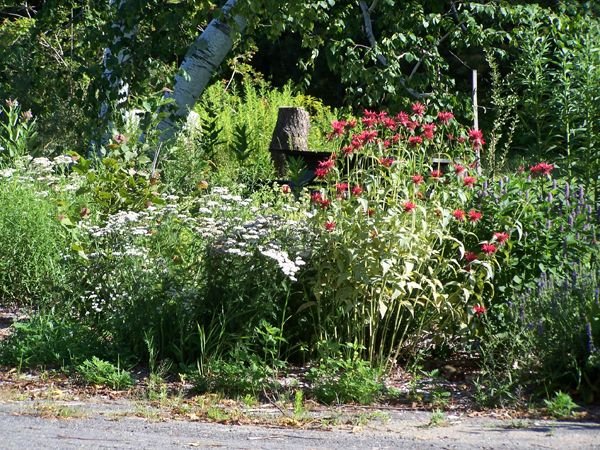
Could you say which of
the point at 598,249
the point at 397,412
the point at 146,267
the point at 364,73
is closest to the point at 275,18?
the point at 364,73

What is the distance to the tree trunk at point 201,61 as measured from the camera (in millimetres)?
11352

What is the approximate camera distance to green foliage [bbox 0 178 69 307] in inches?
317

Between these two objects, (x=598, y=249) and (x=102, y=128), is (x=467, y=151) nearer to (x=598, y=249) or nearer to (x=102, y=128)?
(x=598, y=249)

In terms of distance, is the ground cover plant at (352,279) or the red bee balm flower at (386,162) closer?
the ground cover plant at (352,279)

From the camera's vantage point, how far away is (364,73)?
11977mm

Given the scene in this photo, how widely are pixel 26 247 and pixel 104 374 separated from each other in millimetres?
2390

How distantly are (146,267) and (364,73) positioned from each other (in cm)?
581

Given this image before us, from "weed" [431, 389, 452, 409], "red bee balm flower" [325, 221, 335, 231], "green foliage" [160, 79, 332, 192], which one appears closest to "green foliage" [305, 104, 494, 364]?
"red bee balm flower" [325, 221, 335, 231]

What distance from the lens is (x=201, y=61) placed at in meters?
11.5

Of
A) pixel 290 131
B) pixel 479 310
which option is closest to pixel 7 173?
pixel 479 310

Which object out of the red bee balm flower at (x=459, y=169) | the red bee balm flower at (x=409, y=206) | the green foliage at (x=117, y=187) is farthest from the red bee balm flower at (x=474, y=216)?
the green foliage at (x=117, y=187)

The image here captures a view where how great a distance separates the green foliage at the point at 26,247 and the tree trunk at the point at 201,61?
3.12 metres

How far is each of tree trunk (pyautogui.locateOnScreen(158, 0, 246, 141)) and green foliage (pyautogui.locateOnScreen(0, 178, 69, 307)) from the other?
312 cm

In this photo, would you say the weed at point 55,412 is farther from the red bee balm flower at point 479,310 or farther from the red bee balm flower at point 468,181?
the red bee balm flower at point 468,181
